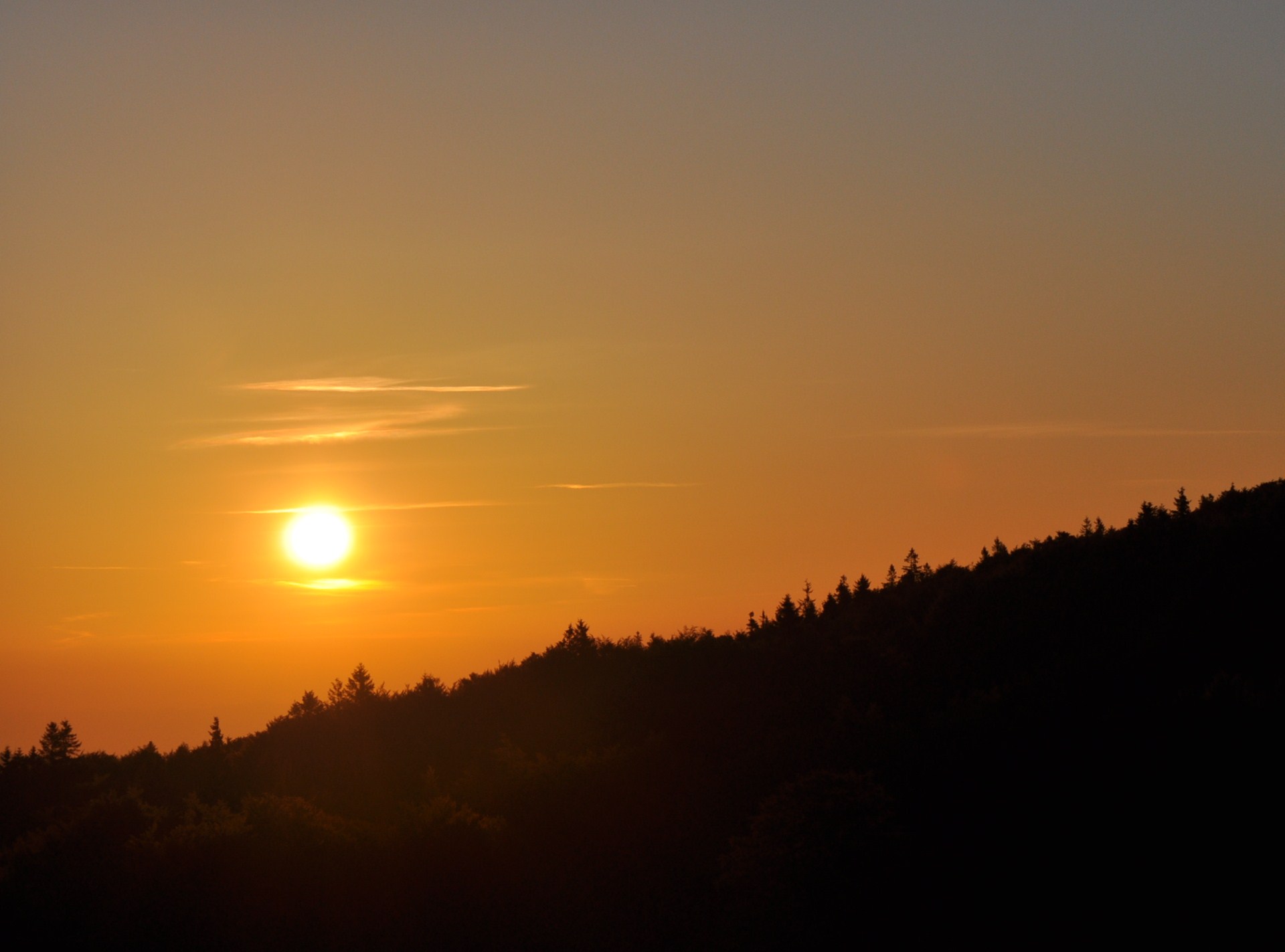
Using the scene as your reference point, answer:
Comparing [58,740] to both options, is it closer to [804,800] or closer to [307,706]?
[307,706]

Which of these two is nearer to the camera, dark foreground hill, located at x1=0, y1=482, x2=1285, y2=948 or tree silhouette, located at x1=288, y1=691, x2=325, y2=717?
dark foreground hill, located at x1=0, y1=482, x2=1285, y2=948

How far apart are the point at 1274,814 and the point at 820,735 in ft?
40.7

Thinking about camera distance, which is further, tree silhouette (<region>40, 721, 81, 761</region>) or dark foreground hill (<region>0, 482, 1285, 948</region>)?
tree silhouette (<region>40, 721, 81, 761</region>)

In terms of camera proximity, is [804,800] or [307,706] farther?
[307,706]

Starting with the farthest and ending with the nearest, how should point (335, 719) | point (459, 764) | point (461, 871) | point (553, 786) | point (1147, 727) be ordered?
point (335, 719) < point (459, 764) < point (553, 786) < point (1147, 727) < point (461, 871)

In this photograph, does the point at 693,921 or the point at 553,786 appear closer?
the point at 693,921

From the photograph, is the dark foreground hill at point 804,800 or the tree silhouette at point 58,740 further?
the tree silhouette at point 58,740

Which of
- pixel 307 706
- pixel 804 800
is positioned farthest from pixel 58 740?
pixel 804 800

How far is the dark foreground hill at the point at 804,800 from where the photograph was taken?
22188mm

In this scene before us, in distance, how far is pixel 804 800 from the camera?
23.6 meters

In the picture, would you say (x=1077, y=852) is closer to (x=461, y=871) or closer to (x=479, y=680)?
(x=461, y=871)

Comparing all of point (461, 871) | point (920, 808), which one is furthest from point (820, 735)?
point (461, 871)

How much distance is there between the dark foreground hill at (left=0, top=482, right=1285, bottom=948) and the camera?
72.8ft

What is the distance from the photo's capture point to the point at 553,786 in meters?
30.9
